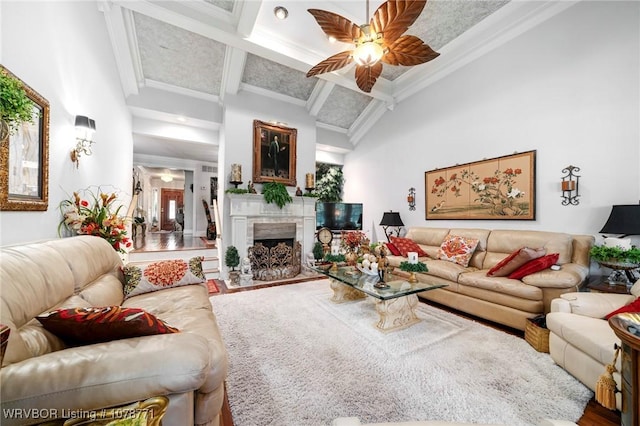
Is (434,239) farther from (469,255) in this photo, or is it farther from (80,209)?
(80,209)

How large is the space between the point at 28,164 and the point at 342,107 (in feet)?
17.2

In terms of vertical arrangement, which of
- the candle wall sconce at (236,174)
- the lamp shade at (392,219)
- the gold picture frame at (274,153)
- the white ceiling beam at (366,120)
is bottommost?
the lamp shade at (392,219)

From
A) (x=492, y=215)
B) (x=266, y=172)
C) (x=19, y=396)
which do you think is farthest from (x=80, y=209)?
(x=492, y=215)

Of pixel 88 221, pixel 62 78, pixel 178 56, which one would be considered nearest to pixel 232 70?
pixel 178 56

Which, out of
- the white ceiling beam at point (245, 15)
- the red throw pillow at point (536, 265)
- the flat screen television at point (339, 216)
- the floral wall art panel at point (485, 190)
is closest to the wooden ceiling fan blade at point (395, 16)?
the white ceiling beam at point (245, 15)

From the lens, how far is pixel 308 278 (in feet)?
14.8

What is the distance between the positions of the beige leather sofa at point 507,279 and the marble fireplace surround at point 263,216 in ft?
6.79

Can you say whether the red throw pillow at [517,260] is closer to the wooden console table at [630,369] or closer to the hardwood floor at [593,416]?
the hardwood floor at [593,416]

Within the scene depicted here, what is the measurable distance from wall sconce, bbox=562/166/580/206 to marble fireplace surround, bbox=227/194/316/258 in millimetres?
3877

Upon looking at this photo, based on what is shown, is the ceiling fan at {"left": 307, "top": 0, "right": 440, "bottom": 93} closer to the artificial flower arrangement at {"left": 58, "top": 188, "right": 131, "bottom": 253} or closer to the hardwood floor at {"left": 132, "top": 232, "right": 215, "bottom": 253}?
the artificial flower arrangement at {"left": 58, "top": 188, "right": 131, "bottom": 253}

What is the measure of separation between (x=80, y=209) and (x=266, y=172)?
2.89 m

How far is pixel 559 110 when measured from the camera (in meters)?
2.90

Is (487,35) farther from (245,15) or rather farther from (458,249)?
(245,15)

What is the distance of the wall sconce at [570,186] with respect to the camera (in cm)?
276
